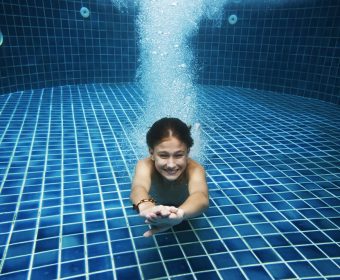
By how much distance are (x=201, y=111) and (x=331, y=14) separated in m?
3.63

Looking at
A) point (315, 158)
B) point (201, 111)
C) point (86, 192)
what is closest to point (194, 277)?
point (86, 192)

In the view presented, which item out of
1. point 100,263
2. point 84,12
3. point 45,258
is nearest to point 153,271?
point 100,263

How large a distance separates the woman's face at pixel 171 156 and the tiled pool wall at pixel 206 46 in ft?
18.9

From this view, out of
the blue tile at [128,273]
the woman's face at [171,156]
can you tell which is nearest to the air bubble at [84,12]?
the woman's face at [171,156]

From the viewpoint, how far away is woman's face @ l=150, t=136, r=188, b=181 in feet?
6.32

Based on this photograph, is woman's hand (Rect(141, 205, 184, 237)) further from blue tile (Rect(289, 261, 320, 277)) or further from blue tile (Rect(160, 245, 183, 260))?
blue tile (Rect(289, 261, 320, 277))

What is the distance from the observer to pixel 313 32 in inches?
266

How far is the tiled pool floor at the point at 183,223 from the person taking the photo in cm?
203

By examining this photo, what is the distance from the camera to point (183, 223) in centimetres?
248

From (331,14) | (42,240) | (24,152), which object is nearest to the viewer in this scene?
(42,240)

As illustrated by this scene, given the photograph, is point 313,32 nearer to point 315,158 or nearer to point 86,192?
point 315,158

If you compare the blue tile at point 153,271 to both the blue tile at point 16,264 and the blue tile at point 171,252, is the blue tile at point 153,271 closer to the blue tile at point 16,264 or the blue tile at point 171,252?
the blue tile at point 171,252

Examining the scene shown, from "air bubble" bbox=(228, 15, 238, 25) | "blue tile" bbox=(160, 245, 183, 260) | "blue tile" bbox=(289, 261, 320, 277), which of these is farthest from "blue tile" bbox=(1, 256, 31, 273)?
"air bubble" bbox=(228, 15, 238, 25)

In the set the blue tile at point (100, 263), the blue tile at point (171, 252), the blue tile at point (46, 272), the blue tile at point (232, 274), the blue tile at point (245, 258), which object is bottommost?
the blue tile at point (232, 274)
